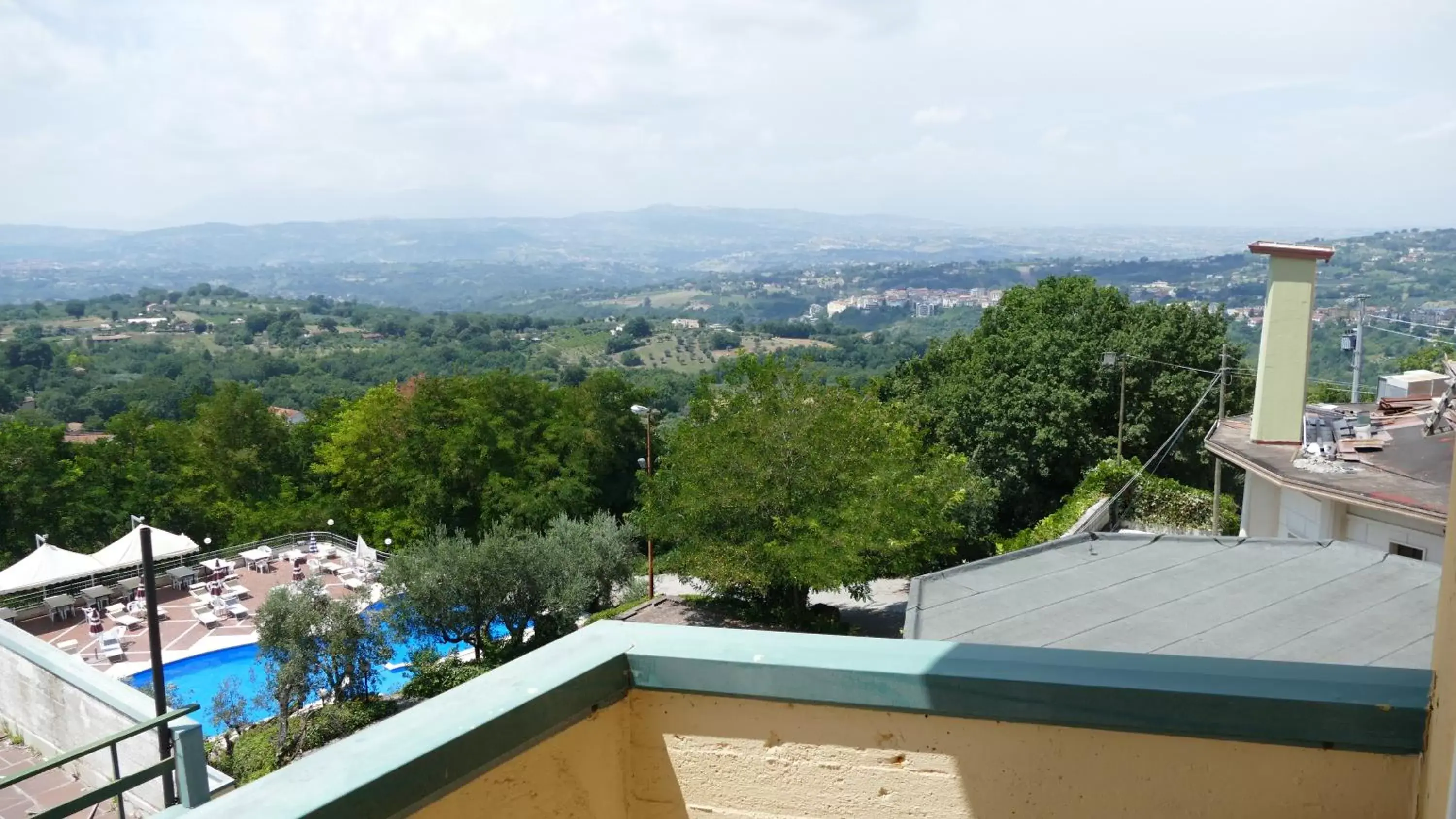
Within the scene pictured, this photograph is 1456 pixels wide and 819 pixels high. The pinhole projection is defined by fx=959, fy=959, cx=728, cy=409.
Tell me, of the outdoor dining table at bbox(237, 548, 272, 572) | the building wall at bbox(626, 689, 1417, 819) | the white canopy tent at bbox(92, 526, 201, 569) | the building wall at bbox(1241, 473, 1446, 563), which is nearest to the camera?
the building wall at bbox(626, 689, 1417, 819)

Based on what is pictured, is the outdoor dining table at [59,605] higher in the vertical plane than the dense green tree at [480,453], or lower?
lower

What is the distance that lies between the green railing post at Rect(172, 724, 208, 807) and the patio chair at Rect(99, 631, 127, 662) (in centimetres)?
1468

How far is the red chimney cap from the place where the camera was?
10922 millimetres

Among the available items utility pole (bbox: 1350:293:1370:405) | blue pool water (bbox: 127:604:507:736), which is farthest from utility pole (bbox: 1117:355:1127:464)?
blue pool water (bbox: 127:604:507:736)

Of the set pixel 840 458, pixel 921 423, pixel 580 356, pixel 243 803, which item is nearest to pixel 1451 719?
pixel 243 803

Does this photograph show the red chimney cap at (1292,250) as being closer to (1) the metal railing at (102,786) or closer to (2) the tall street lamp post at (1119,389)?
(1) the metal railing at (102,786)

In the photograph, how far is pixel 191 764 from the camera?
533cm

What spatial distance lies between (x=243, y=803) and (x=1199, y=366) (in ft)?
88.0

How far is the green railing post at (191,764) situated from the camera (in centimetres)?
501

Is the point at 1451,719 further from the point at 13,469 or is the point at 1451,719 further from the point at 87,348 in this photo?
the point at 87,348

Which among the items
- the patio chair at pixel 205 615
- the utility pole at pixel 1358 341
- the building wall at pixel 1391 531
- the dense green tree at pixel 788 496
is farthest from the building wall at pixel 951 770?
the patio chair at pixel 205 615

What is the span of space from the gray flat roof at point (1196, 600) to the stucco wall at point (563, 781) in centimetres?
406

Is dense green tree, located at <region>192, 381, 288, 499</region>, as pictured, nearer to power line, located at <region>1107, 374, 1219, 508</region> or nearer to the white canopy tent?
the white canopy tent

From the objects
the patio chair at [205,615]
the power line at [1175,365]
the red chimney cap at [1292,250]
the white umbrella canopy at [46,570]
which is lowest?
the patio chair at [205,615]
